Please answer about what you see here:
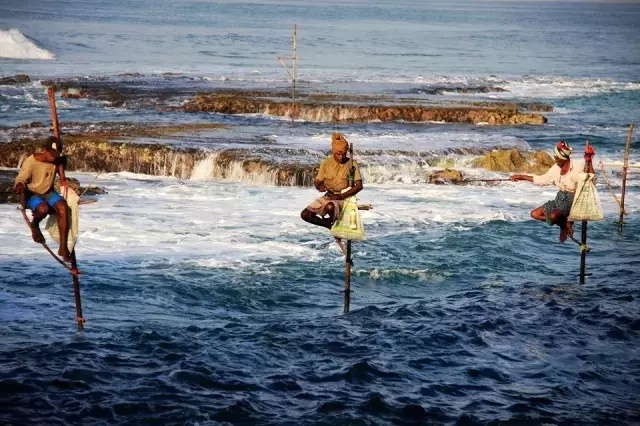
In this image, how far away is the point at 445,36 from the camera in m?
110

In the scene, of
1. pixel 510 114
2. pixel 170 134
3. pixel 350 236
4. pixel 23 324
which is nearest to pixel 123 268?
pixel 23 324

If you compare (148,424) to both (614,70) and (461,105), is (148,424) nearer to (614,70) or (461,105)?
(461,105)

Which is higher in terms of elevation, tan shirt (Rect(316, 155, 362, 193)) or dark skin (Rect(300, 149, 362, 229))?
tan shirt (Rect(316, 155, 362, 193))

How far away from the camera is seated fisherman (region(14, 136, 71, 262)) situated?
40.2ft

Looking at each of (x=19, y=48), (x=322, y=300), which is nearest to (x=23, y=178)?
(x=322, y=300)

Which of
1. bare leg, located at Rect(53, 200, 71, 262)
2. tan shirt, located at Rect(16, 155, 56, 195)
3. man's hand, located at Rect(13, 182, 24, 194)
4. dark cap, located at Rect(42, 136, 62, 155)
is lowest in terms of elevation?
bare leg, located at Rect(53, 200, 71, 262)

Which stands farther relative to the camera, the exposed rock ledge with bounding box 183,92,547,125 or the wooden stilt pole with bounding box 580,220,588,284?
the exposed rock ledge with bounding box 183,92,547,125

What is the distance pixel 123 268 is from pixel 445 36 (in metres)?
95.5

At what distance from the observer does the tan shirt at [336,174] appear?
13.6 m

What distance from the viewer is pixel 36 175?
1237cm

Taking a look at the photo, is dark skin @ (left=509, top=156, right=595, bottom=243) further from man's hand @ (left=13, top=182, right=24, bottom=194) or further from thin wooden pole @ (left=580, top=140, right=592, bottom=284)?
man's hand @ (left=13, top=182, right=24, bottom=194)

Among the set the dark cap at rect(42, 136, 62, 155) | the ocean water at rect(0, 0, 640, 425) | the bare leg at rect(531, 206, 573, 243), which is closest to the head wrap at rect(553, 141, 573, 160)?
the bare leg at rect(531, 206, 573, 243)

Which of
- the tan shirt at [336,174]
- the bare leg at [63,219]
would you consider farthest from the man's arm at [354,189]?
the bare leg at [63,219]

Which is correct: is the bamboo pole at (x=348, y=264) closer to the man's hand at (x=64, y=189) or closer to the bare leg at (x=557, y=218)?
the bare leg at (x=557, y=218)
